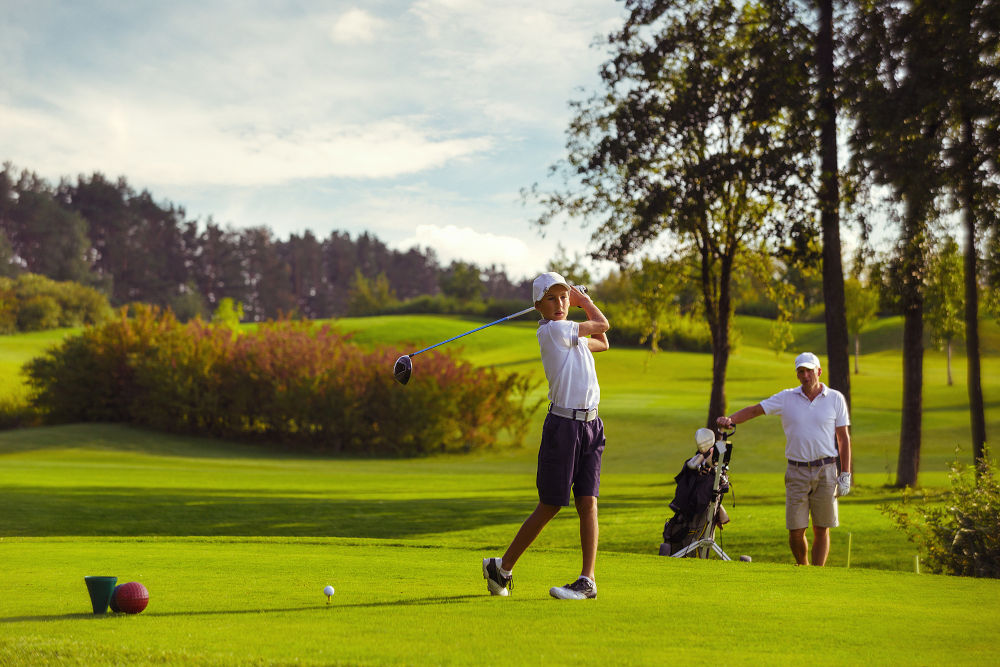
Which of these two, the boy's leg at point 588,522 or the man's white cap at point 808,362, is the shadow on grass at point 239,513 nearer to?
the man's white cap at point 808,362

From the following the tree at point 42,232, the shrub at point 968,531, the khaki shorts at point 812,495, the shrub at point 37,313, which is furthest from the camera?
the tree at point 42,232

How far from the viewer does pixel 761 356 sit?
2921 inches

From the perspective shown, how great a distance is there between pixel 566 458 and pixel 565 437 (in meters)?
0.14

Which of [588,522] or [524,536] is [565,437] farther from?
[524,536]

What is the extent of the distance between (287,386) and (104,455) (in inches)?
256

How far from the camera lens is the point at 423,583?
7238 millimetres

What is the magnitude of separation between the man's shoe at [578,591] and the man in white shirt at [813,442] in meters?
3.84

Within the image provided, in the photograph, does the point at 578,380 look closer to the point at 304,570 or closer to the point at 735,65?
the point at 304,570

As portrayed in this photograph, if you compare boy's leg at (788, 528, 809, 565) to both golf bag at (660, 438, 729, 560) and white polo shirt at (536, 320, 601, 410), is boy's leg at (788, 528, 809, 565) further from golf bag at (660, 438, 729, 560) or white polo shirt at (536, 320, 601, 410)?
white polo shirt at (536, 320, 601, 410)

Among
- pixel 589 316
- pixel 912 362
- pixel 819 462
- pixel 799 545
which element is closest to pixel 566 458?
pixel 589 316

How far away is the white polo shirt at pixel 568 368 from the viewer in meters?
6.43

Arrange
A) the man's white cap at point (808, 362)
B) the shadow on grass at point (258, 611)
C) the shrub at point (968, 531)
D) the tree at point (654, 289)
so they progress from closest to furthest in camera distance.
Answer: the shadow on grass at point (258, 611) < the shrub at point (968, 531) < the man's white cap at point (808, 362) < the tree at point (654, 289)

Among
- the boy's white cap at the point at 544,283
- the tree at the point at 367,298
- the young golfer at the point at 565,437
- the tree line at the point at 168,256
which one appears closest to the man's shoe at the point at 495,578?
the young golfer at the point at 565,437

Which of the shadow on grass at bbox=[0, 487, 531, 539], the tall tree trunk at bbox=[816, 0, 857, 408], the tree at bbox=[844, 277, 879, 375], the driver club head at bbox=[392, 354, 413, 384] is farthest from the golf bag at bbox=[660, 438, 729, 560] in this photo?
the tree at bbox=[844, 277, 879, 375]
